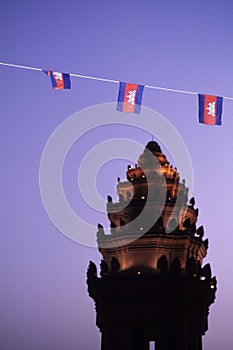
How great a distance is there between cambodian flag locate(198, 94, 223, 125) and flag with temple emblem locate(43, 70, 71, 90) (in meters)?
8.53

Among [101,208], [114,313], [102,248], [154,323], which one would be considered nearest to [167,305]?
[154,323]

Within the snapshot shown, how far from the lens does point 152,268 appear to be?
5234cm

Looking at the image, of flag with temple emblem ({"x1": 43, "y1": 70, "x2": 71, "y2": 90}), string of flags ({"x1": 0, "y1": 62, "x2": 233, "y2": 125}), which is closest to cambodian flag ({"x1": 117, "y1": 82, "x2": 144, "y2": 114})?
string of flags ({"x1": 0, "y1": 62, "x2": 233, "y2": 125})

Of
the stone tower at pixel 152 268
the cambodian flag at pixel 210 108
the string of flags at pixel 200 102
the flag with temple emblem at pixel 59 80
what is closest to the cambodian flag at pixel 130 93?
the string of flags at pixel 200 102

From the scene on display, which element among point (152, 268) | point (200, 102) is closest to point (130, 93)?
point (200, 102)

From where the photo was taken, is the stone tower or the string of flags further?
the stone tower

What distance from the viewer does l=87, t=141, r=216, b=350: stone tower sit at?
49.6m

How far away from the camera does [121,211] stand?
57.3 metres

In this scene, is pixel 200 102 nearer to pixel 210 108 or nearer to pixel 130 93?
pixel 210 108

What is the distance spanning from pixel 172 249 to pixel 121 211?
7.29 metres

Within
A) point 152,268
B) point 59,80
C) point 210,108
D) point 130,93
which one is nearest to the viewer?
point 59,80

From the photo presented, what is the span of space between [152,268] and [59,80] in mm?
25929

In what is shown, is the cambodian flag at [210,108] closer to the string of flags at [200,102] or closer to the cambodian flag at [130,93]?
the string of flags at [200,102]

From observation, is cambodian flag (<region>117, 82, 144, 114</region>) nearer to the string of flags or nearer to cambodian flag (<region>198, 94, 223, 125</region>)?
the string of flags
